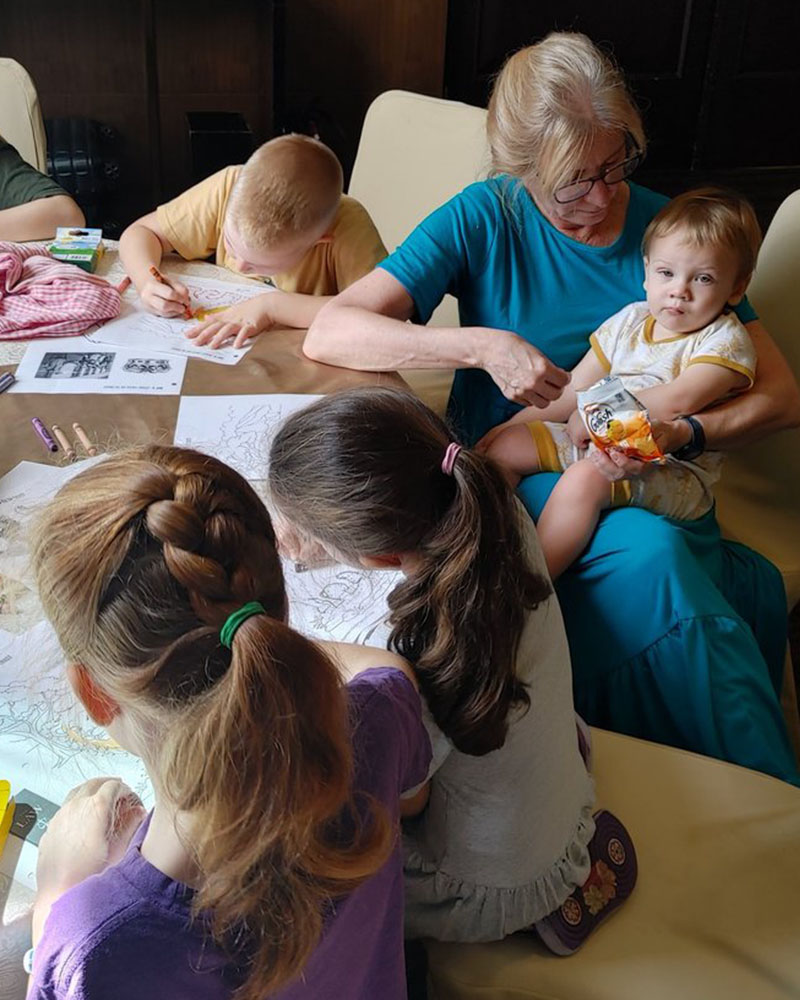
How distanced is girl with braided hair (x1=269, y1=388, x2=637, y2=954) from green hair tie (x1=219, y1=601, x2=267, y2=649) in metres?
0.23

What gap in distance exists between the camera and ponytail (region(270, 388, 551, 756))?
90cm

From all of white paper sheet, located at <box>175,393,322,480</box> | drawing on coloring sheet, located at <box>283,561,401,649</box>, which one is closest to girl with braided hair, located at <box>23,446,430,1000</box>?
drawing on coloring sheet, located at <box>283,561,401,649</box>

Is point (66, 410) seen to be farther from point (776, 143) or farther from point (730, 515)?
point (776, 143)

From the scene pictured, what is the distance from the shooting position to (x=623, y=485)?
147 cm

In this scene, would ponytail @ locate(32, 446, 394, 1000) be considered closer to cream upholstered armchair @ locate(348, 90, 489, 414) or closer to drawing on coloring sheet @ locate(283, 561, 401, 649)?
drawing on coloring sheet @ locate(283, 561, 401, 649)

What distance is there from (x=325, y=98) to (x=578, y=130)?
258cm

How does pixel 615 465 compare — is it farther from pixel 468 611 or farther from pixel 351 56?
pixel 351 56

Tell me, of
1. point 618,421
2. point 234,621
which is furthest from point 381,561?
point 618,421

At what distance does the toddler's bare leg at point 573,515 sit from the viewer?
4.67ft

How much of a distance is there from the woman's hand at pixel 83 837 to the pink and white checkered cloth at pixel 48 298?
91 cm

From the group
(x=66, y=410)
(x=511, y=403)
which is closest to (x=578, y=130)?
(x=511, y=403)

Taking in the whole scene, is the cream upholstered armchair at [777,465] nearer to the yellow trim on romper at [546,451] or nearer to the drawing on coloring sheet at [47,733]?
the yellow trim on romper at [546,451]

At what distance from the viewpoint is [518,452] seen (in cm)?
159

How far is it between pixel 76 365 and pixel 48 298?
0.61 ft
